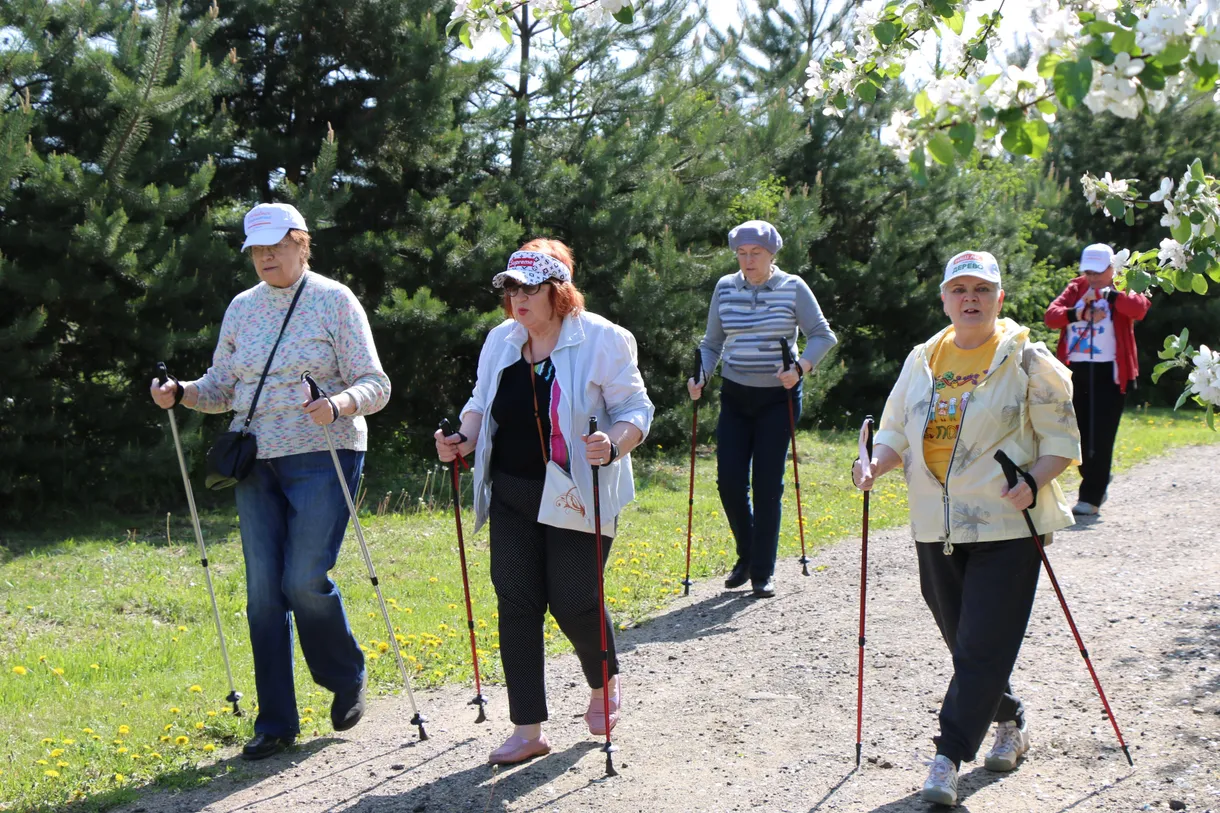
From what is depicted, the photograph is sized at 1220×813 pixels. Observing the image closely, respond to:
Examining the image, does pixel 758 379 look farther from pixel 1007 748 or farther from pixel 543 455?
pixel 1007 748

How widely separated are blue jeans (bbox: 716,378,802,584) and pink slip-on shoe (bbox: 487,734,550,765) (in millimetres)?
2966

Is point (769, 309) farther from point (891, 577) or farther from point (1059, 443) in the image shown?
point (1059, 443)

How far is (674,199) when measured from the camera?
14125 mm

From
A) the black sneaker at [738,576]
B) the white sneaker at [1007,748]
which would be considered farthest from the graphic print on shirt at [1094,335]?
the white sneaker at [1007,748]

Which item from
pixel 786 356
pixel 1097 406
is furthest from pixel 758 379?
pixel 1097 406

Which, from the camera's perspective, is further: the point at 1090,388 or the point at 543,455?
the point at 1090,388

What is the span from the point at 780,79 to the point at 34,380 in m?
12.7

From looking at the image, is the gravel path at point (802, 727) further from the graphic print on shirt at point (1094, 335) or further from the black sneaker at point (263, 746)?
the graphic print on shirt at point (1094, 335)

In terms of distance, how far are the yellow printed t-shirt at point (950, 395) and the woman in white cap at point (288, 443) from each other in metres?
2.27

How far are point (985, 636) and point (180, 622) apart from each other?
5122 millimetres

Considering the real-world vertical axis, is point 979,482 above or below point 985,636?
above

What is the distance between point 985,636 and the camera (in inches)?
169

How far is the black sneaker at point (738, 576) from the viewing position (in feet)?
25.9

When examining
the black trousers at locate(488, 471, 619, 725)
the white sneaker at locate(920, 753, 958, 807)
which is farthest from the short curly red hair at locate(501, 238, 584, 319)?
the white sneaker at locate(920, 753, 958, 807)
